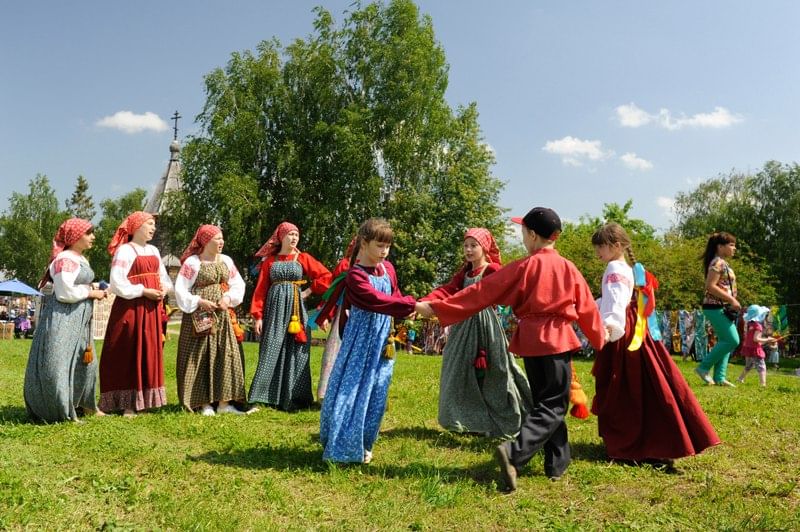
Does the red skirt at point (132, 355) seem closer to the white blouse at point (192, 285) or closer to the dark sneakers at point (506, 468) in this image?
the white blouse at point (192, 285)

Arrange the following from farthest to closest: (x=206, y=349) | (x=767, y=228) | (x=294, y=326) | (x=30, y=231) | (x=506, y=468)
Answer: (x=30, y=231) < (x=767, y=228) < (x=294, y=326) < (x=206, y=349) < (x=506, y=468)

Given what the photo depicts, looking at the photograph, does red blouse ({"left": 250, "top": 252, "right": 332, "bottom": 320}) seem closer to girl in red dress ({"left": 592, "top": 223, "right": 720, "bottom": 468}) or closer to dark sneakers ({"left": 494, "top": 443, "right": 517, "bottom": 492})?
girl in red dress ({"left": 592, "top": 223, "right": 720, "bottom": 468})

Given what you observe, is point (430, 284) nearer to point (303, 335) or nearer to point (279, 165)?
point (279, 165)

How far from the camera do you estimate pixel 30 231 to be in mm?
44781

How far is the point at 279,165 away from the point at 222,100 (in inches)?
169

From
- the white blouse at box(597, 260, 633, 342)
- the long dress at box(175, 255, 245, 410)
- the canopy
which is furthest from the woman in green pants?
the canopy

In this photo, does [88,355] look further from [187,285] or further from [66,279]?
[187,285]

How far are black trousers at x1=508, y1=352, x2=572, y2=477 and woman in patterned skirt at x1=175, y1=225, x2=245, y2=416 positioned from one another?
346 cm

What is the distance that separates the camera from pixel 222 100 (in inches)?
1118

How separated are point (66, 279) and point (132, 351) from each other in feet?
3.22

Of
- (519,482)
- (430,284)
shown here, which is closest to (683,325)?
(430,284)

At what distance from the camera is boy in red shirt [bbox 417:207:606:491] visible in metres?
4.21

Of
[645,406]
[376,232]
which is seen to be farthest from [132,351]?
[645,406]

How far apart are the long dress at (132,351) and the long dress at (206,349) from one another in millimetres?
263
